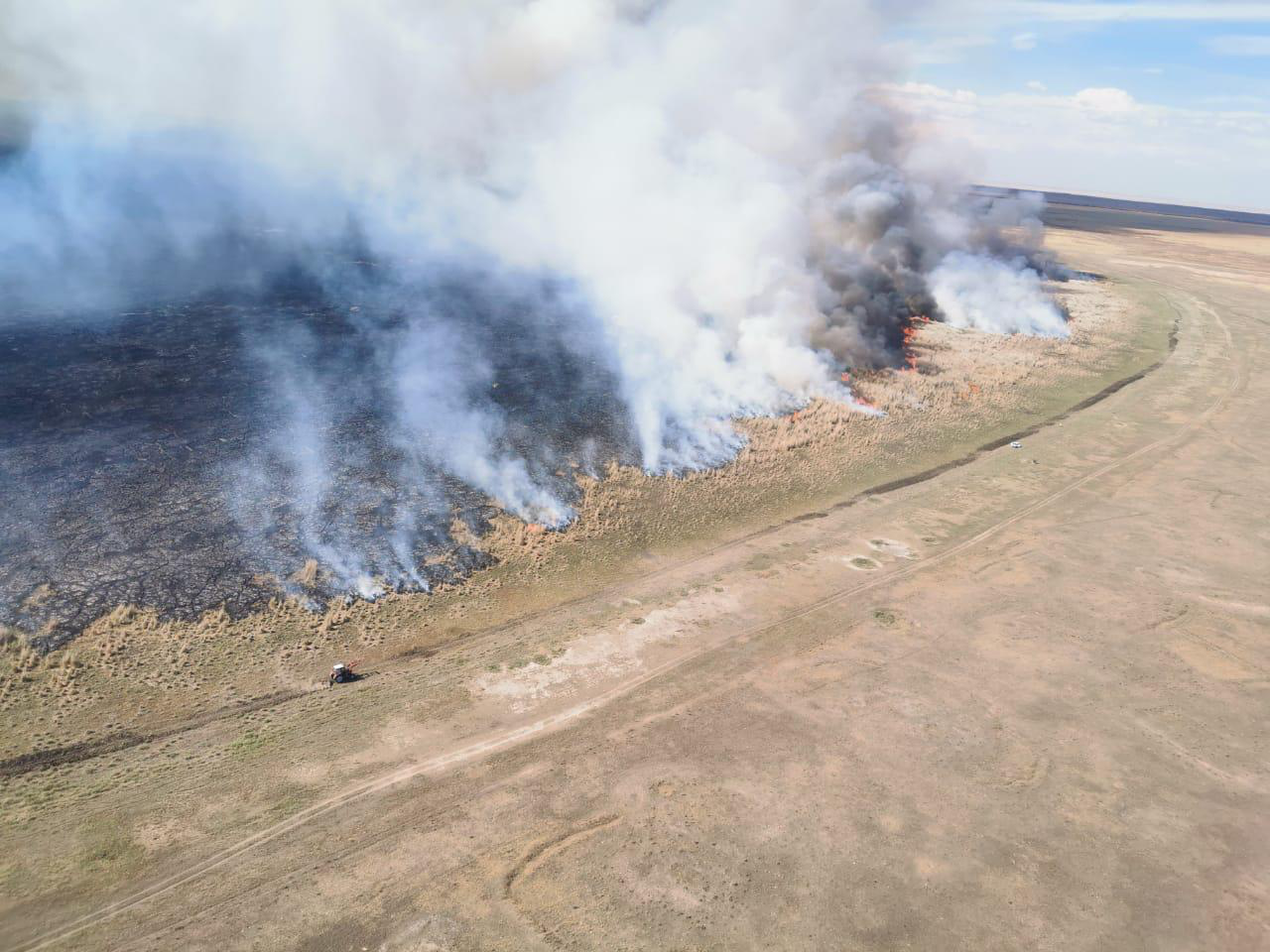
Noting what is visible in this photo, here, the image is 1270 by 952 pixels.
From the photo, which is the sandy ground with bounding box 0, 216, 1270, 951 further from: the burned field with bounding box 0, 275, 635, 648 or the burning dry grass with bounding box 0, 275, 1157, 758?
the burned field with bounding box 0, 275, 635, 648

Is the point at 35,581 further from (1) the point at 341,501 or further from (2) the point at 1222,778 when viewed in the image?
(2) the point at 1222,778

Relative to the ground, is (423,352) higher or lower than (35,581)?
higher

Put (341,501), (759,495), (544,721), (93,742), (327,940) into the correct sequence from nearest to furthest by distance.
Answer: (327,940)
(93,742)
(544,721)
(341,501)
(759,495)

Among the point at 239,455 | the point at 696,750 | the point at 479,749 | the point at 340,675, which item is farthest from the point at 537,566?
the point at 239,455

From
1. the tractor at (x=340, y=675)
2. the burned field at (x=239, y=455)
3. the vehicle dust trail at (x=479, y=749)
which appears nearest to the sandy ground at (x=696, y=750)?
the vehicle dust trail at (x=479, y=749)

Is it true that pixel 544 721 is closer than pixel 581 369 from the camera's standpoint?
Yes

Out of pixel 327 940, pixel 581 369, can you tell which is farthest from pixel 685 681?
pixel 581 369

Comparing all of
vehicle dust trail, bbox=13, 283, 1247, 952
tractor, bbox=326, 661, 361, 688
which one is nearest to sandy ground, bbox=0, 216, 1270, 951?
vehicle dust trail, bbox=13, 283, 1247, 952

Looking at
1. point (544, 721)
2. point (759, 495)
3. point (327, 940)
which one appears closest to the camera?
point (327, 940)

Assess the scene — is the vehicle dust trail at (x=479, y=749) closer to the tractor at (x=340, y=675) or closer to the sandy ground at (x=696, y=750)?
the sandy ground at (x=696, y=750)
